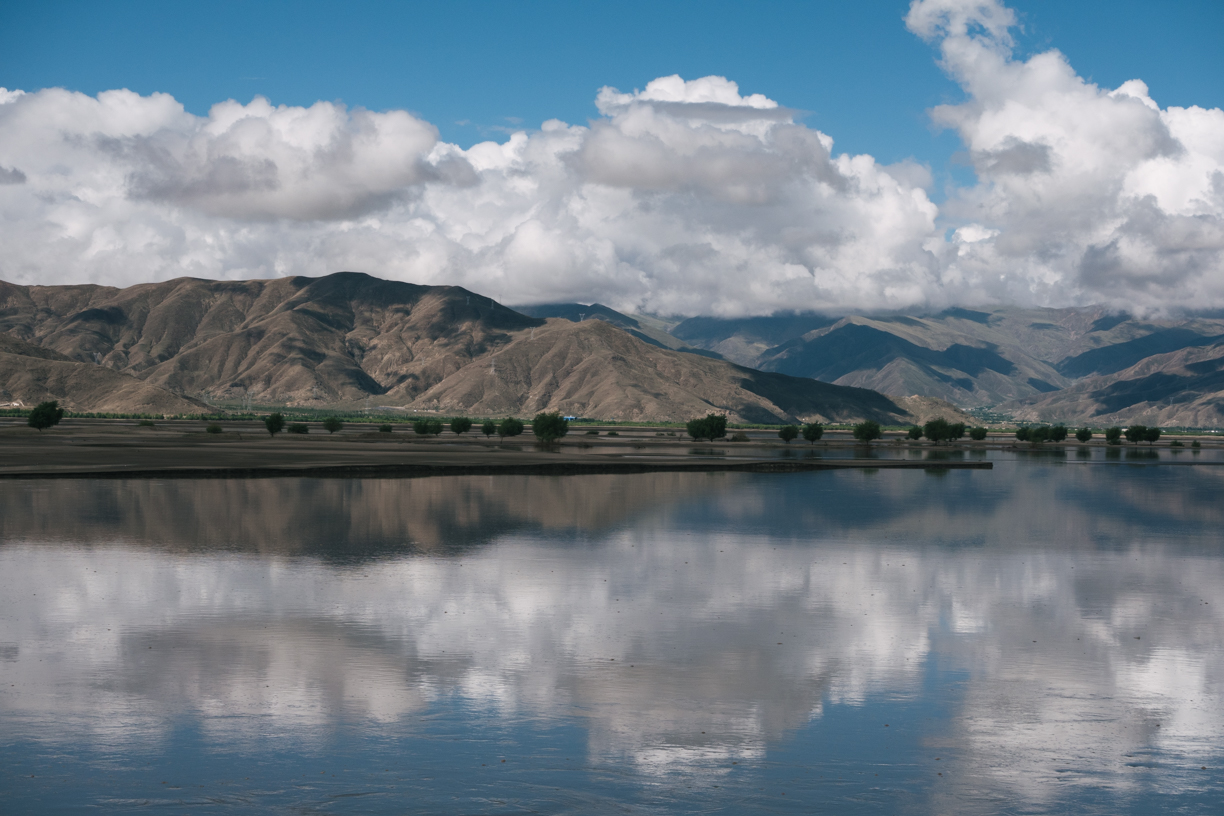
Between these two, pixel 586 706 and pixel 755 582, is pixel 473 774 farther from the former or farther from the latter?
pixel 755 582

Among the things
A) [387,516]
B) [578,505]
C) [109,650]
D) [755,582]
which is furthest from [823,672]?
[578,505]

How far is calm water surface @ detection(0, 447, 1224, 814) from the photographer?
15.0 meters

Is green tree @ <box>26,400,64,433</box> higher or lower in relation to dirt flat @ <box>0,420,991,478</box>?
higher

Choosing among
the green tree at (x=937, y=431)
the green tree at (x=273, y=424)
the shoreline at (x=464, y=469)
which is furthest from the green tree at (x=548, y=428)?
the green tree at (x=937, y=431)

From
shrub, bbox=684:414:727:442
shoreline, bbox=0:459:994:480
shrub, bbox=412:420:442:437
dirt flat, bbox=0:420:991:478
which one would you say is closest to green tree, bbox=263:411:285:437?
dirt flat, bbox=0:420:991:478

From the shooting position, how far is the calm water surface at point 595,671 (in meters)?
15.0

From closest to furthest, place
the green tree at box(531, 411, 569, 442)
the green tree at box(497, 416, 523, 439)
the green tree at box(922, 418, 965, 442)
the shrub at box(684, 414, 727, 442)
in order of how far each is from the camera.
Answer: the green tree at box(531, 411, 569, 442), the green tree at box(497, 416, 523, 439), the shrub at box(684, 414, 727, 442), the green tree at box(922, 418, 965, 442)

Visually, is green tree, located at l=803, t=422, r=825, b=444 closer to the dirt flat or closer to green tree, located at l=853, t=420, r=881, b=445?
green tree, located at l=853, t=420, r=881, b=445

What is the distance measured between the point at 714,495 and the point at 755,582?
3475cm

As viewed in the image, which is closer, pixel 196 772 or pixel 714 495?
pixel 196 772

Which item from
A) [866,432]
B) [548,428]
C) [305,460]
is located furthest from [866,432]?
[305,460]

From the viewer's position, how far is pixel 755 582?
3294 centimetres

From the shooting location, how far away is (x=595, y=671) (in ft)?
69.5

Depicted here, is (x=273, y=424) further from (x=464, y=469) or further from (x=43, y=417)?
(x=464, y=469)
